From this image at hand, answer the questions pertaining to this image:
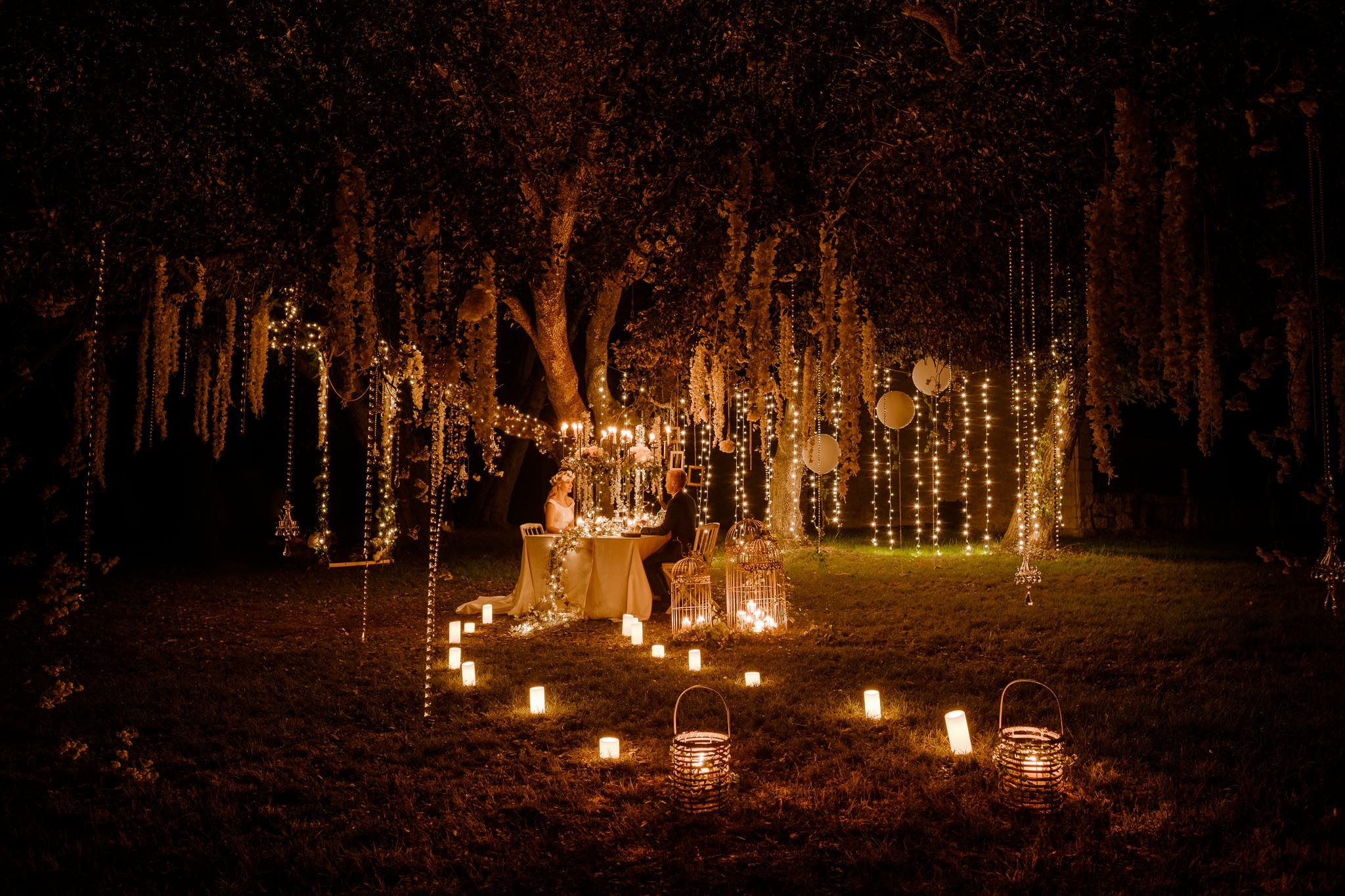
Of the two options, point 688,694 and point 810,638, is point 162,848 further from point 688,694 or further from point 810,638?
point 810,638

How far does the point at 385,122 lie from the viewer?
15.3 feet

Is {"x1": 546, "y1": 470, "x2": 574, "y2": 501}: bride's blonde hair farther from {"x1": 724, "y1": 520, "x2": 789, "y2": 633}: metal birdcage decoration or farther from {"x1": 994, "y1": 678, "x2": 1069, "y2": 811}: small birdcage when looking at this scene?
{"x1": 994, "y1": 678, "x2": 1069, "y2": 811}: small birdcage

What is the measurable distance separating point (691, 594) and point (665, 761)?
3.01 m

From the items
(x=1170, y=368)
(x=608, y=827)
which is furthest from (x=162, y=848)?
(x=1170, y=368)

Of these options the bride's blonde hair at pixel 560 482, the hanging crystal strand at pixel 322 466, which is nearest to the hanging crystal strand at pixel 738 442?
the bride's blonde hair at pixel 560 482

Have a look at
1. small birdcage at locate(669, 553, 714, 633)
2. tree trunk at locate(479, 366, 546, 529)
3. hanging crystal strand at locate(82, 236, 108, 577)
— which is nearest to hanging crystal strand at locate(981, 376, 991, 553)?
small birdcage at locate(669, 553, 714, 633)

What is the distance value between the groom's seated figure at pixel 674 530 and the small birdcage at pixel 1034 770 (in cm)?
472

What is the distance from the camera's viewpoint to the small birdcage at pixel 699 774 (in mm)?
3393

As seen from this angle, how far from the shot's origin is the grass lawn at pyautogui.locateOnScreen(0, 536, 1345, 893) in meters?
2.94

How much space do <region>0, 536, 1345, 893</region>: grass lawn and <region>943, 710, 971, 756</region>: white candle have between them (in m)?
0.11

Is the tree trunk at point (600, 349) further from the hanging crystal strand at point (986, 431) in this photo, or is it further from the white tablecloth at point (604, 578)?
the hanging crystal strand at point (986, 431)

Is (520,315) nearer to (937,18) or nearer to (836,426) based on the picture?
(836,426)

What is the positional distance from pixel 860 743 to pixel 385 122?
13.6 ft

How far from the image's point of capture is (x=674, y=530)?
8016 millimetres
